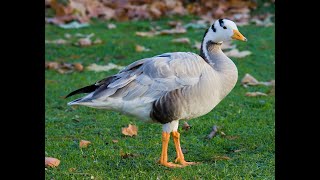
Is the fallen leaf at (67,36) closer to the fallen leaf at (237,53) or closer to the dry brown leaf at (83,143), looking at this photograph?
the fallen leaf at (237,53)

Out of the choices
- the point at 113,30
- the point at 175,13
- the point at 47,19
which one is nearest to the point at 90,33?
the point at 113,30

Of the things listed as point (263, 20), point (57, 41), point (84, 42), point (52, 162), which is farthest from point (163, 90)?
point (263, 20)

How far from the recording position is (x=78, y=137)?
278 inches

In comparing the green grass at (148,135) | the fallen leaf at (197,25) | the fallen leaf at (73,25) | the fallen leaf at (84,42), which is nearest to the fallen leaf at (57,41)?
the fallen leaf at (84,42)

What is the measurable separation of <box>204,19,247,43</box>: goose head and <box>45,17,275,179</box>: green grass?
3.64ft

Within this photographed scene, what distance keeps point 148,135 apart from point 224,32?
→ 4.82ft

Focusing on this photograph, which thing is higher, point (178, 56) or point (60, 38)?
point (178, 56)

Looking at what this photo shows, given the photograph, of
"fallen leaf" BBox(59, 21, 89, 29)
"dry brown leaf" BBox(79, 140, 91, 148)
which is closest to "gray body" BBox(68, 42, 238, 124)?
"dry brown leaf" BBox(79, 140, 91, 148)

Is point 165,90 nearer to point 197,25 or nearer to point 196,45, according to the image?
point 196,45

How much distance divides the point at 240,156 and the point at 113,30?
676cm

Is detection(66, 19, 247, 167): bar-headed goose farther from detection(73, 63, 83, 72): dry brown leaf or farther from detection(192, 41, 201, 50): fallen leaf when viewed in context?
detection(192, 41, 201, 50): fallen leaf
